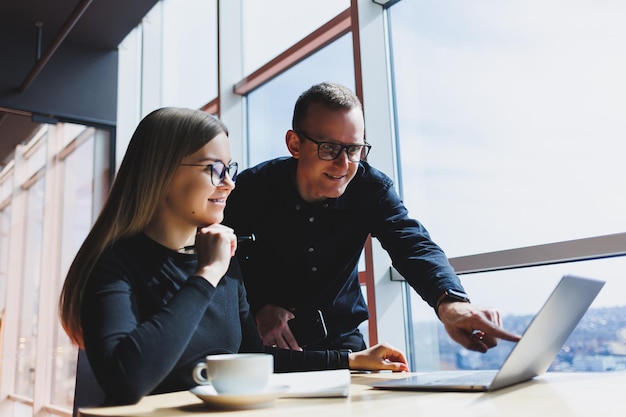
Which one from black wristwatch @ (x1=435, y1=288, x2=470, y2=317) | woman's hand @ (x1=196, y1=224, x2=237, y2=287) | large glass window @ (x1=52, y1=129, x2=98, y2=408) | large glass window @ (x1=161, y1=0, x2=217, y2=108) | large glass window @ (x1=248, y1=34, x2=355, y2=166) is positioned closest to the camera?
woman's hand @ (x1=196, y1=224, x2=237, y2=287)

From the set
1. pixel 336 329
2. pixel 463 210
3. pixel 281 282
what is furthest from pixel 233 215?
pixel 463 210

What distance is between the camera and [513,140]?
2.29 metres

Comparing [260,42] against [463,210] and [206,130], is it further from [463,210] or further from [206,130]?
A: [206,130]

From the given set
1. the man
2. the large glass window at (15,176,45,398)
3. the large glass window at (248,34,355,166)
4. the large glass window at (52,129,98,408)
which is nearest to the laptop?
the man

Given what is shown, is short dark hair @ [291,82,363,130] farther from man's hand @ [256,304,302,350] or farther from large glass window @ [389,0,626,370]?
large glass window @ [389,0,626,370]

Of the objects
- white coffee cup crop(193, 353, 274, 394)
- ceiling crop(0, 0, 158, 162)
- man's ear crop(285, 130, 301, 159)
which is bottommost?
white coffee cup crop(193, 353, 274, 394)

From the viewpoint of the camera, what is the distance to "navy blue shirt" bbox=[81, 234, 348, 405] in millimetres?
941

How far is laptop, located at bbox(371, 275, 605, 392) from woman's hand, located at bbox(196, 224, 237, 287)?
34 cm

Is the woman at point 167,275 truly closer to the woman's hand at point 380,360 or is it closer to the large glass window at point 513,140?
the woman's hand at point 380,360

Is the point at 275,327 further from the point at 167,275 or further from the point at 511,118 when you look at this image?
the point at 511,118

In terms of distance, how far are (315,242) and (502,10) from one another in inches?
48.0

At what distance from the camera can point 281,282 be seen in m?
1.88

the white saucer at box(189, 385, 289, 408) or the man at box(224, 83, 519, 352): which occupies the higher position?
the man at box(224, 83, 519, 352)

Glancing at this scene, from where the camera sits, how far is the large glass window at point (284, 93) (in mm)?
3062
